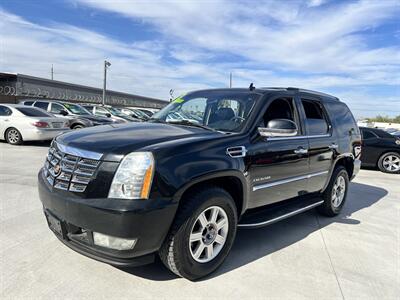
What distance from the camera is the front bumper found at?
8.38 feet

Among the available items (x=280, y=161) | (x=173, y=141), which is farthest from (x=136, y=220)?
(x=280, y=161)

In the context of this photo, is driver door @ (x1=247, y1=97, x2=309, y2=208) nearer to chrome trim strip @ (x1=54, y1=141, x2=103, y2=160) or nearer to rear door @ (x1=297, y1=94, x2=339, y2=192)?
rear door @ (x1=297, y1=94, x2=339, y2=192)

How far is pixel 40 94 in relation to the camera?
99.5ft

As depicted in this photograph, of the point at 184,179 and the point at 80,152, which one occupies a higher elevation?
the point at 80,152

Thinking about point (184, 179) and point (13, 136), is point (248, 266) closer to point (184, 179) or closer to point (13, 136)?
point (184, 179)

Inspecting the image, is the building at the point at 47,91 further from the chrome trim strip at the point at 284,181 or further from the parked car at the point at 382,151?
the chrome trim strip at the point at 284,181

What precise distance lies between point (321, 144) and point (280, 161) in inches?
44.4

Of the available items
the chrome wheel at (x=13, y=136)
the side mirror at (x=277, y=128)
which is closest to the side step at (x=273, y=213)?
the side mirror at (x=277, y=128)

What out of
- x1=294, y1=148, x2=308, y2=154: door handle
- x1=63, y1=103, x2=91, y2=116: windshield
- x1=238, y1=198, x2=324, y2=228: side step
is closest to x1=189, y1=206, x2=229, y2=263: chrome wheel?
x1=238, y1=198, x2=324, y2=228: side step

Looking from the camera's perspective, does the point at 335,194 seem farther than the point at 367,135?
No

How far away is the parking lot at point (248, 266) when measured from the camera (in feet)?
9.43

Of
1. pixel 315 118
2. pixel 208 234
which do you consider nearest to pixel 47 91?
pixel 315 118

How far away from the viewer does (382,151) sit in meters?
10.8

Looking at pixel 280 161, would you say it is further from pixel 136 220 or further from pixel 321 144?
pixel 136 220
